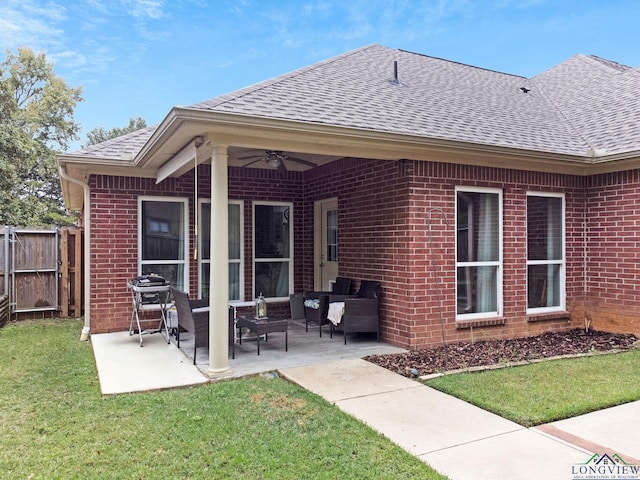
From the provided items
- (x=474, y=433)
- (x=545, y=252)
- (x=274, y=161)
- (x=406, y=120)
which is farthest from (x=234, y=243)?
(x=474, y=433)

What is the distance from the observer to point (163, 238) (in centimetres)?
797

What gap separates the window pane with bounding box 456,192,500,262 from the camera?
692cm

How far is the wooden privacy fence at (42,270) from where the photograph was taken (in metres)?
9.45

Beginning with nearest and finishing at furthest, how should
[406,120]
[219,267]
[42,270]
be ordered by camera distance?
[219,267], [406,120], [42,270]

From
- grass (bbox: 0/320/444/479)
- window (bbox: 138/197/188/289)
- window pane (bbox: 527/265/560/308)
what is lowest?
grass (bbox: 0/320/444/479)

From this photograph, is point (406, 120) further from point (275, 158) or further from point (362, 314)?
point (362, 314)

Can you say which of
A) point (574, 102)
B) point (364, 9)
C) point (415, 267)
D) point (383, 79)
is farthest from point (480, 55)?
point (415, 267)

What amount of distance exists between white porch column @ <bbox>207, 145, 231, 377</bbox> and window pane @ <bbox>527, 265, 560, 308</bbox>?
15.9ft

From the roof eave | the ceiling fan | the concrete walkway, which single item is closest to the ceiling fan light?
A: the ceiling fan

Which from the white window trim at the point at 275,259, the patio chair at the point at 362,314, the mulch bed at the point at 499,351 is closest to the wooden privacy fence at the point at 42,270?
the white window trim at the point at 275,259

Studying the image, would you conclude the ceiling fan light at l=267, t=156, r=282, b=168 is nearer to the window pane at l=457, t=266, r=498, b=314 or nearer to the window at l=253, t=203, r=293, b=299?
the window at l=253, t=203, r=293, b=299

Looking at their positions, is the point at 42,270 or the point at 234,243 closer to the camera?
the point at 234,243

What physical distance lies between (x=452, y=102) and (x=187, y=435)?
22.3ft

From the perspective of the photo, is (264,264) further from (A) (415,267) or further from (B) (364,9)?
(B) (364,9)
